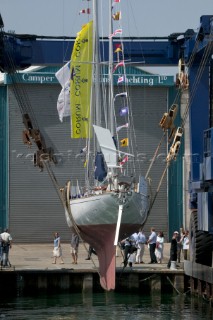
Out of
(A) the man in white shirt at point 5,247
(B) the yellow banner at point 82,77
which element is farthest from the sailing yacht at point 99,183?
(A) the man in white shirt at point 5,247

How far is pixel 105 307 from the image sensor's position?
3891 centimetres

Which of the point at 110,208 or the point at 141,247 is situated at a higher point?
the point at 110,208

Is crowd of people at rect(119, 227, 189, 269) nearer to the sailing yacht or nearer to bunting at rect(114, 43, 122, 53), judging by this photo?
the sailing yacht

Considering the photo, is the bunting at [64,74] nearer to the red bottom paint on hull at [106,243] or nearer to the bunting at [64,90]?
the bunting at [64,90]

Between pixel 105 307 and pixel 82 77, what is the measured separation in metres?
8.09

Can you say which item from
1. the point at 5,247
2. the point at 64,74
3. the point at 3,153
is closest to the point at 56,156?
the point at 3,153

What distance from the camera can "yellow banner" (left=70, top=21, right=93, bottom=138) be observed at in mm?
40844

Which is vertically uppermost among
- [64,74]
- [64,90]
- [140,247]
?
[64,74]

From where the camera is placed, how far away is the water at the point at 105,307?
119 feet

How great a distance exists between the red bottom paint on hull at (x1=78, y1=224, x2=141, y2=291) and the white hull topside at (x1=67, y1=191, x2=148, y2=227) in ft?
0.73

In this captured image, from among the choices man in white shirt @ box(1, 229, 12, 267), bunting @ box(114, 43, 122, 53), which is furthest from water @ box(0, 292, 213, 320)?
bunting @ box(114, 43, 122, 53)

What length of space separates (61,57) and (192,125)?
572cm

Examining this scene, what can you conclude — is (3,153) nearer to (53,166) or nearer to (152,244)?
(53,166)

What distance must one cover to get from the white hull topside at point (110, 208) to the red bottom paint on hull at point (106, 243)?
224 mm
